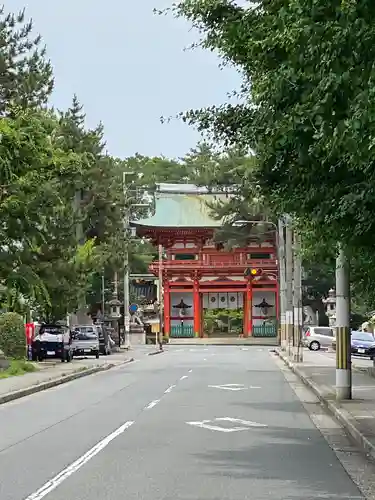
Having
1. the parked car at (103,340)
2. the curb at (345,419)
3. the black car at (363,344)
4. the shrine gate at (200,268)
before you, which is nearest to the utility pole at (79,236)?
the parked car at (103,340)

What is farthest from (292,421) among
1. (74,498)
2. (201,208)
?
(201,208)

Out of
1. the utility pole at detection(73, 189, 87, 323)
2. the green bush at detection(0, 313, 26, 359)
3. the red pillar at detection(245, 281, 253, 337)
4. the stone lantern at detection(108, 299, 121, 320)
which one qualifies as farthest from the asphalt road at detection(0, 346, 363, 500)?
the red pillar at detection(245, 281, 253, 337)

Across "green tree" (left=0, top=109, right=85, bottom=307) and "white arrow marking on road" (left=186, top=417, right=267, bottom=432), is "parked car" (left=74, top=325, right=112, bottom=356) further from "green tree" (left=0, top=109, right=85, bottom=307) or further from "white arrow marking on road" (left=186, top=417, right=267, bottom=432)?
"white arrow marking on road" (left=186, top=417, right=267, bottom=432)

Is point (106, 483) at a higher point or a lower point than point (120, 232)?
lower

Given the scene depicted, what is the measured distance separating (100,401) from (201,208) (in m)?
56.8

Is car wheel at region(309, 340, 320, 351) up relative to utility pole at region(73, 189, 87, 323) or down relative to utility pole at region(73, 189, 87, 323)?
down

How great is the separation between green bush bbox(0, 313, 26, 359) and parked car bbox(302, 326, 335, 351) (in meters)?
28.7

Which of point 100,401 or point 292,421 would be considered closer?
point 292,421

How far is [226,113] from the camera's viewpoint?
46.9 ft

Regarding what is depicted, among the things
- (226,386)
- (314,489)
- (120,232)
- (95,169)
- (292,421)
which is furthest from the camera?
(120,232)

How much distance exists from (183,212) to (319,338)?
20614 millimetres

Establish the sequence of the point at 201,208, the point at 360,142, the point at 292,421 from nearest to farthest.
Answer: the point at 360,142, the point at 292,421, the point at 201,208

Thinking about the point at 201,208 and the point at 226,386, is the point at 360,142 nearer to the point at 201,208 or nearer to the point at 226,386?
the point at 226,386

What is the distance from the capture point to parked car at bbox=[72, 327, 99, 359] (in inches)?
1836
